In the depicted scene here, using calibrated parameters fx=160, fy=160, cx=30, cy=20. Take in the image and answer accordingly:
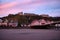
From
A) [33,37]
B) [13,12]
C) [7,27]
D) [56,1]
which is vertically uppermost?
[56,1]

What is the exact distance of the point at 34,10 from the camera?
7.77 ft

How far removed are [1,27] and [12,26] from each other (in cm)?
16

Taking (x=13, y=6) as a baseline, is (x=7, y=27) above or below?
below

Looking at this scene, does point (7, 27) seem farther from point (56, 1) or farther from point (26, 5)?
point (56, 1)

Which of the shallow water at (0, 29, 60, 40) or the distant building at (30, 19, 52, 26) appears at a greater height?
the distant building at (30, 19, 52, 26)

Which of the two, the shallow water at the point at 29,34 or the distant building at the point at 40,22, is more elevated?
the distant building at the point at 40,22

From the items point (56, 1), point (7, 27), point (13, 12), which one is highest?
point (56, 1)

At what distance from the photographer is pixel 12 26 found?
238 cm

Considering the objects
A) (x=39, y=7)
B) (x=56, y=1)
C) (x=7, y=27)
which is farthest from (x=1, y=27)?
(x=56, y=1)

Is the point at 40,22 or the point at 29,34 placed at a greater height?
the point at 40,22

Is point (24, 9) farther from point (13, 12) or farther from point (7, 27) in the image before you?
point (7, 27)

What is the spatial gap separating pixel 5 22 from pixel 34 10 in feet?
1.52

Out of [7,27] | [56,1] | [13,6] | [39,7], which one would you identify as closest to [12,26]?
[7,27]

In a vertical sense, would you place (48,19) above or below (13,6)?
below
